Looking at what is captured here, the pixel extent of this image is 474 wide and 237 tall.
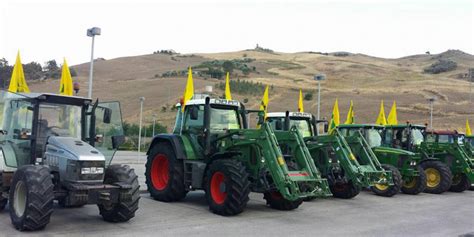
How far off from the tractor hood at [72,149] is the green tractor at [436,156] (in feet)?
38.3

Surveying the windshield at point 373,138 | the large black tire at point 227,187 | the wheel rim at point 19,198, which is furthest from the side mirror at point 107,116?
the windshield at point 373,138

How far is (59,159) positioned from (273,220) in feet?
13.9

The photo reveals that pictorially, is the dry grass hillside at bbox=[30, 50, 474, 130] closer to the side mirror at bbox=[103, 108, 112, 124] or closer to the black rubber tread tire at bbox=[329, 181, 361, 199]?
the black rubber tread tire at bbox=[329, 181, 361, 199]

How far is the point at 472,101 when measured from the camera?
58.6 metres

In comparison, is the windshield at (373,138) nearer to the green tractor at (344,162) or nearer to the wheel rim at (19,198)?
the green tractor at (344,162)

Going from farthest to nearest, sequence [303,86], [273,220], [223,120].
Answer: [303,86], [223,120], [273,220]

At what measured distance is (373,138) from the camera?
56.2ft

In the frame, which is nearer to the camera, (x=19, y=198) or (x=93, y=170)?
(x=19, y=198)

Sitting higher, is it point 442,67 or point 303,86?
point 442,67

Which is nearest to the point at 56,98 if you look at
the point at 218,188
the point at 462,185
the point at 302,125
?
the point at 218,188

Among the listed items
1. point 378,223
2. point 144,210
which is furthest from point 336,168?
point 144,210

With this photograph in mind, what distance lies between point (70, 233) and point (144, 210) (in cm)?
273

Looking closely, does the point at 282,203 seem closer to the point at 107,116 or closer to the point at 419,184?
the point at 107,116

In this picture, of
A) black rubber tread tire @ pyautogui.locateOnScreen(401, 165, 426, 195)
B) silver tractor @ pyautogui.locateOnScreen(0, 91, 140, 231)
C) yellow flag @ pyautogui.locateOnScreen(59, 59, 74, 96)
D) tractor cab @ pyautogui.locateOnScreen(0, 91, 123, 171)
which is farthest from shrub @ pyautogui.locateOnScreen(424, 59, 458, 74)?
silver tractor @ pyautogui.locateOnScreen(0, 91, 140, 231)
